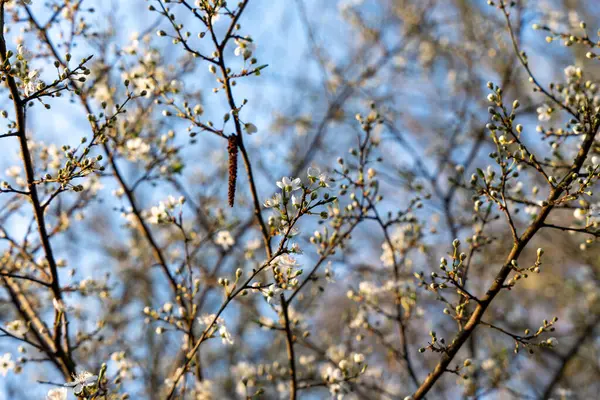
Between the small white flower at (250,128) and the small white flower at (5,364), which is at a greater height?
the small white flower at (250,128)

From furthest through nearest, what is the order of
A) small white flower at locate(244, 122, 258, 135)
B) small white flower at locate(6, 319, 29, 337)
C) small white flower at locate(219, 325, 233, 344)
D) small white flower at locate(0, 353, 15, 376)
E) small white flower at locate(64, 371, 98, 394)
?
1. small white flower at locate(0, 353, 15, 376)
2. small white flower at locate(6, 319, 29, 337)
3. small white flower at locate(244, 122, 258, 135)
4. small white flower at locate(219, 325, 233, 344)
5. small white flower at locate(64, 371, 98, 394)

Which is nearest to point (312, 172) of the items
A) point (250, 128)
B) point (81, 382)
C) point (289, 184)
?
point (289, 184)

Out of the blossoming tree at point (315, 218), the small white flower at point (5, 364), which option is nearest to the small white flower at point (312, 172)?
the blossoming tree at point (315, 218)

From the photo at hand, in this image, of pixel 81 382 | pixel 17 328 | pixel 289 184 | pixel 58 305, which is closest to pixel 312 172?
pixel 289 184

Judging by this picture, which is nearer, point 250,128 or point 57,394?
point 57,394

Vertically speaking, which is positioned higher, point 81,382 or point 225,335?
point 225,335

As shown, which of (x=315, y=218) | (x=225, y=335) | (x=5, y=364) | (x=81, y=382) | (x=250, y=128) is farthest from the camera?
(x=315, y=218)

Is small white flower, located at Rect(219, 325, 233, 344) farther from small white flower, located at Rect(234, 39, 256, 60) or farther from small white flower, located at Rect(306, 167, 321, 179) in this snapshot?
small white flower, located at Rect(234, 39, 256, 60)

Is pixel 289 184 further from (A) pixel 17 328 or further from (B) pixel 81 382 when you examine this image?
(A) pixel 17 328

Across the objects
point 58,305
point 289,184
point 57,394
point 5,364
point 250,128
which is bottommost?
point 57,394

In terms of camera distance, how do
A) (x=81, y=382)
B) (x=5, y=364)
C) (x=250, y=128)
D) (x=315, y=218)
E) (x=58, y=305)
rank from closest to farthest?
(x=81, y=382) < (x=250, y=128) < (x=58, y=305) < (x=5, y=364) < (x=315, y=218)

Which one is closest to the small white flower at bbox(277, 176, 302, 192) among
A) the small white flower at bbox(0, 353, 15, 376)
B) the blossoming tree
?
the blossoming tree

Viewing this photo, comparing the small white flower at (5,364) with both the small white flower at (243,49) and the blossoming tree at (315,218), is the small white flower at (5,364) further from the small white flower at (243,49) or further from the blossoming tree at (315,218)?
the small white flower at (243,49)

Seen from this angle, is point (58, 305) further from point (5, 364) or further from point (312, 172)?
point (312, 172)
